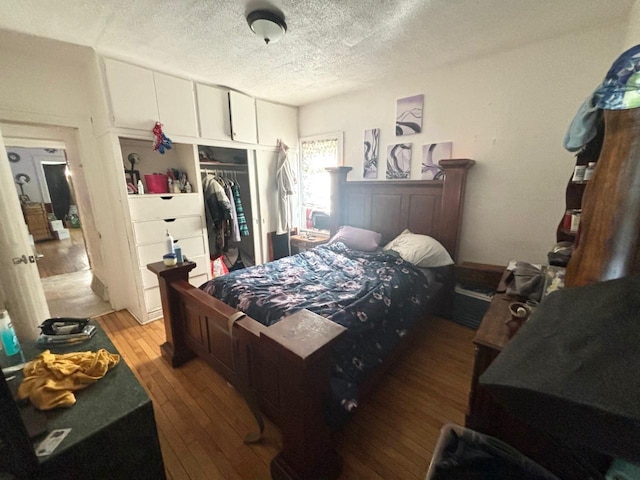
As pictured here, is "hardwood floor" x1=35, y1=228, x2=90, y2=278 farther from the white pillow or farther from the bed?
the white pillow

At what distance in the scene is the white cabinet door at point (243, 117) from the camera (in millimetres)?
3062

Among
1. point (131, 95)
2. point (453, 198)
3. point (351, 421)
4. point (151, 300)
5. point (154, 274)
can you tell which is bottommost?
point (351, 421)

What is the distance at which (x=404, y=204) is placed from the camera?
2.85 meters

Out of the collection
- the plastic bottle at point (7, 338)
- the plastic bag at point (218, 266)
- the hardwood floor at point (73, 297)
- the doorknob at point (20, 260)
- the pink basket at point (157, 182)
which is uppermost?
the pink basket at point (157, 182)

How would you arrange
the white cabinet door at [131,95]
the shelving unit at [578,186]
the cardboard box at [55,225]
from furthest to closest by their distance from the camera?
1. the cardboard box at [55,225]
2. the white cabinet door at [131,95]
3. the shelving unit at [578,186]

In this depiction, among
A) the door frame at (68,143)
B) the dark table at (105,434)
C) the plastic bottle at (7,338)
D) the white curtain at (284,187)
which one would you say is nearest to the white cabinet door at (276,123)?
the white curtain at (284,187)

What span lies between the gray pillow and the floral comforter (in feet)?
0.79

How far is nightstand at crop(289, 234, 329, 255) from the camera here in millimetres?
3547

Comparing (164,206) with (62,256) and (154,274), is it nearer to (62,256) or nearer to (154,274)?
(154,274)

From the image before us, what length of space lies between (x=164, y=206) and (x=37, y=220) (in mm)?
6119

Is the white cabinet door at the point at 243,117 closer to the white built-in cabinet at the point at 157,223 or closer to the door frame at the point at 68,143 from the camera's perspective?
the white built-in cabinet at the point at 157,223

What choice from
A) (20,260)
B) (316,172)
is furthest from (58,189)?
(316,172)

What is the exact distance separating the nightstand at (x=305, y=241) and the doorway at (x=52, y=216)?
2.68 m

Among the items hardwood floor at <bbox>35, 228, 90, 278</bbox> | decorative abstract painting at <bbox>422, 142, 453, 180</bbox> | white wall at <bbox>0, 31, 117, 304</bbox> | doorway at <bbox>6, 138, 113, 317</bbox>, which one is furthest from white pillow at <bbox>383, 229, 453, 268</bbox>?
hardwood floor at <bbox>35, 228, 90, 278</bbox>
